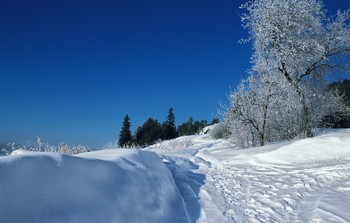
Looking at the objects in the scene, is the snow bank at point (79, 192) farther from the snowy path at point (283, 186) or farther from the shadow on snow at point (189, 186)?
the snowy path at point (283, 186)

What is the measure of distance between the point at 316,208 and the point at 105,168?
3.25m

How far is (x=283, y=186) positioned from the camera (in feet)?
19.8

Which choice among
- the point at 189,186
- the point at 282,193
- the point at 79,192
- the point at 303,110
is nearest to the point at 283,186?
the point at 282,193

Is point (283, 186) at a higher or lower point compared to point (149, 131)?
lower

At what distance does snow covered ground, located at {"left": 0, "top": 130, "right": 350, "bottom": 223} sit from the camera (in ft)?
8.31

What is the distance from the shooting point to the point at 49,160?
9.78ft

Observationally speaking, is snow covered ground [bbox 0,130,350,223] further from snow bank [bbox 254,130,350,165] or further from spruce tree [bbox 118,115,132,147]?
spruce tree [bbox 118,115,132,147]

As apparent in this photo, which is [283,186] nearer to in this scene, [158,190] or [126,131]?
[158,190]

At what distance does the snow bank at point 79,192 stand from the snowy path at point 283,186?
0.80 meters

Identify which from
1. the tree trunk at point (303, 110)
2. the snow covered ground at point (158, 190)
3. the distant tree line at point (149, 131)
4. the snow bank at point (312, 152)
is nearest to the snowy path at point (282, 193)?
the snow covered ground at point (158, 190)

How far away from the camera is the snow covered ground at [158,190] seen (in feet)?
8.31

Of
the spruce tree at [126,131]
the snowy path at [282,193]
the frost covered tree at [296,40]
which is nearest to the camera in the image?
the snowy path at [282,193]

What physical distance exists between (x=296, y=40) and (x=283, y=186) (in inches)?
414

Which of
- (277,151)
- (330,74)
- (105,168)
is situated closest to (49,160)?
(105,168)
